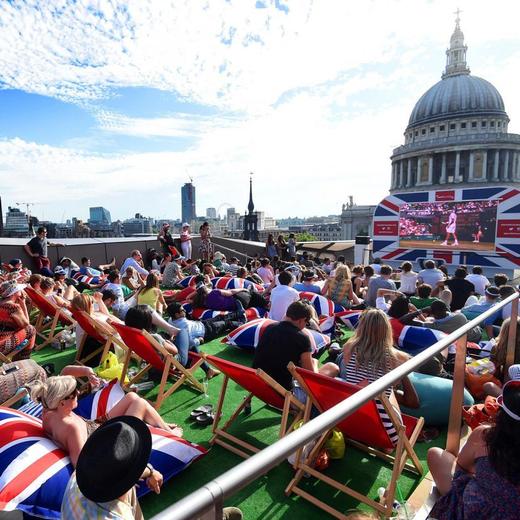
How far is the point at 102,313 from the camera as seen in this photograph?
5.68 meters

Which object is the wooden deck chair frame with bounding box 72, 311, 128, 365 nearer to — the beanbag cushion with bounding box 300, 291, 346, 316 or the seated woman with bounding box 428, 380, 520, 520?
the beanbag cushion with bounding box 300, 291, 346, 316

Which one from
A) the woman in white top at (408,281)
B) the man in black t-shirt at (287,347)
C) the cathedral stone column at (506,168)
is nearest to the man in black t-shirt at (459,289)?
the woman in white top at (408,281)

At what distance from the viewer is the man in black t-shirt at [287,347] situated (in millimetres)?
3623

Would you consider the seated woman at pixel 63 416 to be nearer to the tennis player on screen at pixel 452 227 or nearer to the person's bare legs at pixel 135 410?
the person's bare legs at pixel 135 410

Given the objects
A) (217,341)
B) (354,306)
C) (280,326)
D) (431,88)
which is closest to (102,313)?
(217,341)

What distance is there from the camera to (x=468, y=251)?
17.1m

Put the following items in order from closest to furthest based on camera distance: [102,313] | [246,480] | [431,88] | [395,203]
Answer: [246,480] < [102,313] < [395,203] < [431,88]

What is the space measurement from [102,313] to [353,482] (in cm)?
426

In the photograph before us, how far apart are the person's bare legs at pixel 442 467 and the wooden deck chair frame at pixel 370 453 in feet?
0.74

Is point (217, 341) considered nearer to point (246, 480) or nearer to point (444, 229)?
point (246, 480)

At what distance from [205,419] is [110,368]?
Result: 1663mm

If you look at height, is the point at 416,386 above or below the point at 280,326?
below

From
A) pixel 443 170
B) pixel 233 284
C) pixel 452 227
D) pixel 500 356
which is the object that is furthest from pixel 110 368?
pixel 443 170

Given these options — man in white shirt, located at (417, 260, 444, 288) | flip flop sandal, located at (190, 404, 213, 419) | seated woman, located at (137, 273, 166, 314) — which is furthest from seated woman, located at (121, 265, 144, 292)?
man in white shirt, located at (417, 260, 444, 288)
